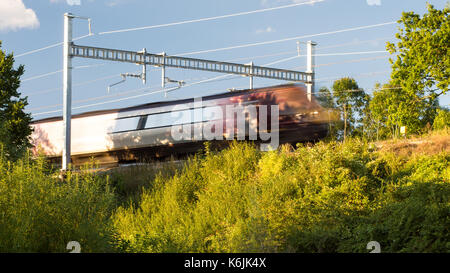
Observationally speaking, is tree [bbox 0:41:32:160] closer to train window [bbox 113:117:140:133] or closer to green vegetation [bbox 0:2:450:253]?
train window [bbox 113:117:140:133]

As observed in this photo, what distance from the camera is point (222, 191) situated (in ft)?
44.3

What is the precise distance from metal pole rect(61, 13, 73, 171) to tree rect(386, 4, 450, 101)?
634 inches

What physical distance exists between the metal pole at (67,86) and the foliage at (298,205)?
831 cm

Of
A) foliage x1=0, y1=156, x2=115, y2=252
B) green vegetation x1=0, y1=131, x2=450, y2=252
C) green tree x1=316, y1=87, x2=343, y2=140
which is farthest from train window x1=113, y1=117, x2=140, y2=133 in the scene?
foliage x1=0, y1=156, x2=115, y2=252

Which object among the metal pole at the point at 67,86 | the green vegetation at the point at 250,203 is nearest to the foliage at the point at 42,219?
the green vegetation at the point at 250,203

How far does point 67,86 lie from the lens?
76.8ft

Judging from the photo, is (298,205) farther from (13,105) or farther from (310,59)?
(13,105)

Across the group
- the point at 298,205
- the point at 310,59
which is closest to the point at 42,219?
the point at 298,205

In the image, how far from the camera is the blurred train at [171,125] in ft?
72.8

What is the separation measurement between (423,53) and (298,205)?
724 inches

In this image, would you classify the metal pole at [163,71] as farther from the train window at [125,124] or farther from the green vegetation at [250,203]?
the green vegetation at [250,203]

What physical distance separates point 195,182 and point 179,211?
198cm

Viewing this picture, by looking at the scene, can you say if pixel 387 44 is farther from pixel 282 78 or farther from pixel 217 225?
pixel 217 225
